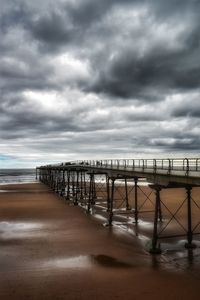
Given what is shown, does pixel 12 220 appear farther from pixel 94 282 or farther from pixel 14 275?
pixel 94 282

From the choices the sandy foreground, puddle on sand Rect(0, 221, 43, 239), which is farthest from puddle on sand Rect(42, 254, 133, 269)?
puddle on sand Rect(0, 221, 43, 239)

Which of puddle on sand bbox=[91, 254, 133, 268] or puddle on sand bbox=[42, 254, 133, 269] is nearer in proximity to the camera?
puddle on sand bbox=[42, 254, 133, 269]

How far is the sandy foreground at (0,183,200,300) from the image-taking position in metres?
13.0

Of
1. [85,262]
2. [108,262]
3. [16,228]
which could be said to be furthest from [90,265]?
[16,228]

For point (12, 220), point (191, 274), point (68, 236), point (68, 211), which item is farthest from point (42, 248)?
point (68, 211)

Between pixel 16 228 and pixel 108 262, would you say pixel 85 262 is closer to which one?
pixel 108 262

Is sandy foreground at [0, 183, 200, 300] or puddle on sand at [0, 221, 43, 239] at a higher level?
sandy foreground at [0, 183, 200, 300]

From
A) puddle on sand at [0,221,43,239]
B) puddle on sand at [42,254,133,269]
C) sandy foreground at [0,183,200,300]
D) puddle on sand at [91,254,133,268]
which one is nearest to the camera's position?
sandy foreground at [0,183,200,300]

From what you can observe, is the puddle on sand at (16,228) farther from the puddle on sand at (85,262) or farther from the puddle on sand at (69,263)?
the puddle on sand at (85,262)

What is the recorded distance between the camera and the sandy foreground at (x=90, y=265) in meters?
13.0

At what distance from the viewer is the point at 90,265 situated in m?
16.2

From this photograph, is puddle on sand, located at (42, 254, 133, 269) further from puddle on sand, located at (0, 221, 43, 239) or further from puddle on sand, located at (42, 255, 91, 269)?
puddle on sand, located at (0, 221, 43, 239)

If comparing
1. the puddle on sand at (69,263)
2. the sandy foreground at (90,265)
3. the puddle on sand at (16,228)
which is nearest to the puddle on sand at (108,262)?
the sandy foreground at (90,265)

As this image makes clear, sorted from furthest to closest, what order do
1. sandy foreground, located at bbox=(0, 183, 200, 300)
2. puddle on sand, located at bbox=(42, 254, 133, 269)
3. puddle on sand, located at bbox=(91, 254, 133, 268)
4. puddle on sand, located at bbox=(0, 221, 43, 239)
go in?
puddle on sand, located at bbox=(0, 221, 43, 239) < puddle on sand, located at bbox=(91, 254, 133, 268) < puddle on sand, located at bbox=(42, 254, 133, 269) < sandy foreground, located at bbox=(0, 183, 200, 300)
